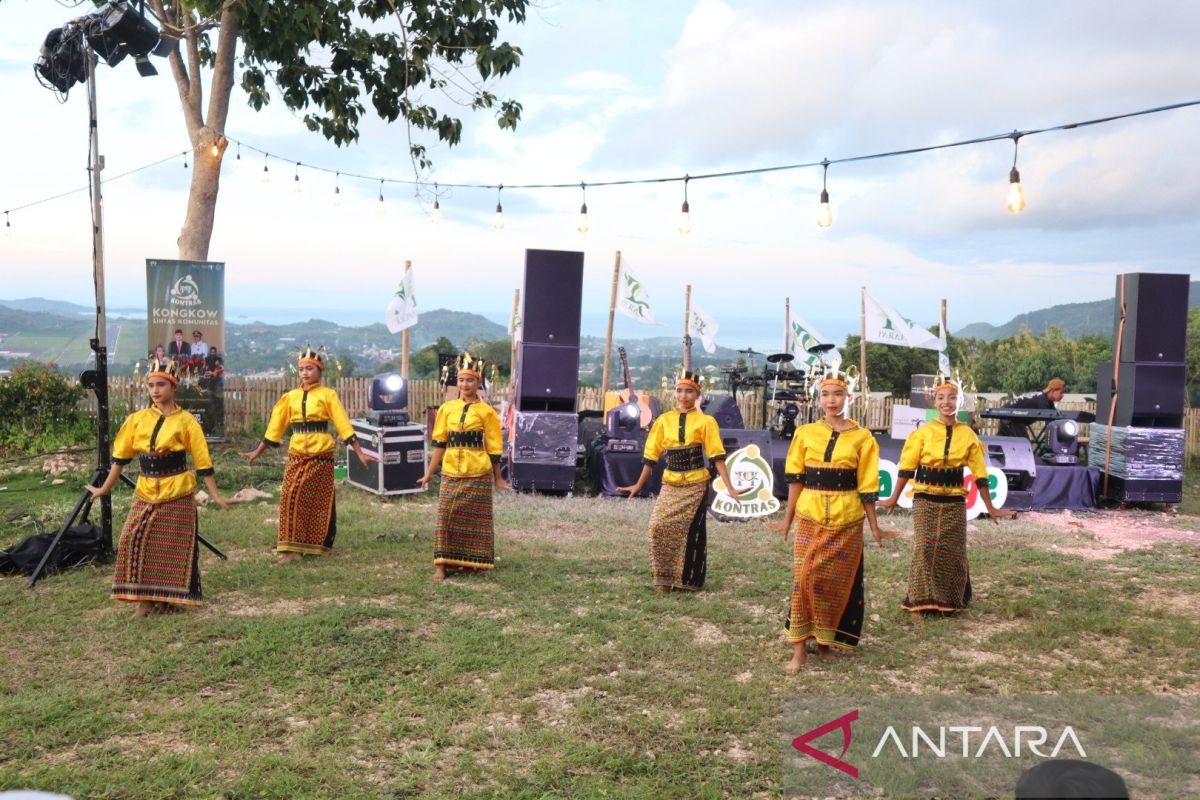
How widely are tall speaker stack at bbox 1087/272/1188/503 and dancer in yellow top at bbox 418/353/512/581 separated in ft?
26.5

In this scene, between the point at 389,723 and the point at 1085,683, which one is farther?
the point at 1085,683

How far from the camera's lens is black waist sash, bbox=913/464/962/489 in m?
5.99

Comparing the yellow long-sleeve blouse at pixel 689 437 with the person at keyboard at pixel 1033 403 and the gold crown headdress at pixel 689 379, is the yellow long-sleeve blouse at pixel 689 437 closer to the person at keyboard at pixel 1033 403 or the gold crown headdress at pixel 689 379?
the gold crown headdress at pixel 689 379

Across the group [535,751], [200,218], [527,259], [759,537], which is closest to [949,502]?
[759,537]

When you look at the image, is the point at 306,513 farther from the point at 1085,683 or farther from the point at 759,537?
the point at 1085,683

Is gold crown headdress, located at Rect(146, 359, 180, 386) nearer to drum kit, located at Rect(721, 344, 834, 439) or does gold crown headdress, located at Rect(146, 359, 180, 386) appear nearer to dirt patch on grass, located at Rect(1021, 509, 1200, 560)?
drum kit, located at Rect(721, 344, 834, 439)

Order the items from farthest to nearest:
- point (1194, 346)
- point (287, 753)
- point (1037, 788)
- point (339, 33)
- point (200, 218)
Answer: point (1194, 346), point (200, 218), point (339, 33), point (287, 753), point (1037, 788)

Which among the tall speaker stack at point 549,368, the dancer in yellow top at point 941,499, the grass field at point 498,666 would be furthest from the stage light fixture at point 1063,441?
the tall speaker stack at point 549,368

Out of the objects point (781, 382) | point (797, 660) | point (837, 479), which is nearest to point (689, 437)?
point (837, 479)

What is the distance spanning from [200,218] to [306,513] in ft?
23.7

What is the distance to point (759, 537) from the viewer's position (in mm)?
8703

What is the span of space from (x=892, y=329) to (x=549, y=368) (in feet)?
19.5

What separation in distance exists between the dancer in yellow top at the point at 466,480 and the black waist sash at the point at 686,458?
1368 mm

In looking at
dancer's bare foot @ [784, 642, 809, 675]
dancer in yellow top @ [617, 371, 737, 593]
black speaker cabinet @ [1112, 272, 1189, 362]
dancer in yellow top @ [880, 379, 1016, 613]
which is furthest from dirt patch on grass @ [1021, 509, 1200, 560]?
dancer's bare foot @ [784, 642, 809, 675]
